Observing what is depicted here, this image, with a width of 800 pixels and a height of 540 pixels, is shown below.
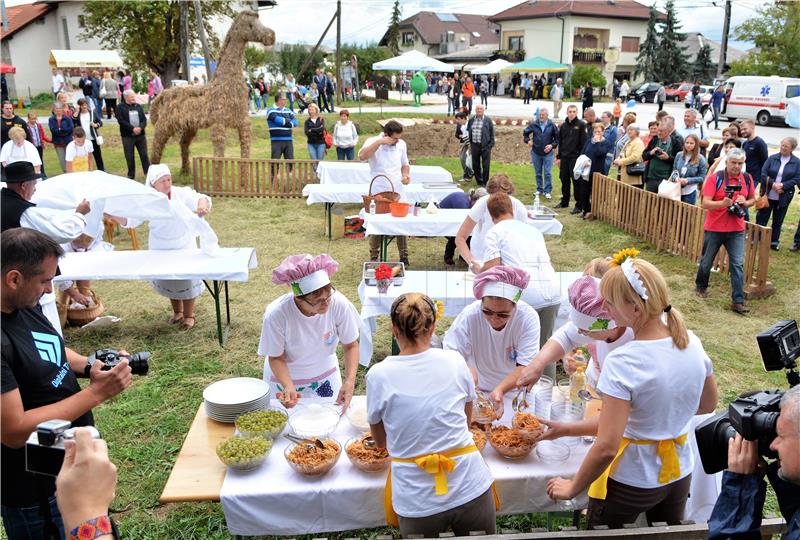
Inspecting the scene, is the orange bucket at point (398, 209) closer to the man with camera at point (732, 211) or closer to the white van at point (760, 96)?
the man with camera at point (732, 211)

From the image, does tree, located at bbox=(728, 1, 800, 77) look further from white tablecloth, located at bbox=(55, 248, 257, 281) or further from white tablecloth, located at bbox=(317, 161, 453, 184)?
white tablecloth, located at bbox=(55, 248, 257, 281)

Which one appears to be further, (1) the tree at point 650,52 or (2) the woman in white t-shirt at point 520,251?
(1) the tree at point 650,52

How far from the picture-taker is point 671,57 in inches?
1987

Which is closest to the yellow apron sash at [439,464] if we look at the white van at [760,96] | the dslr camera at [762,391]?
the dslr camera at [762,391]

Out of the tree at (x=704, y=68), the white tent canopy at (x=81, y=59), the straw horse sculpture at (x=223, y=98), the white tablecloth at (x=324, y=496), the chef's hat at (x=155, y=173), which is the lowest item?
the white tablecloth at (x=324, y=496)

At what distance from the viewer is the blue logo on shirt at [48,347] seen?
7.77 ft

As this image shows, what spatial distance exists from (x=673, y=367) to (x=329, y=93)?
2484cm

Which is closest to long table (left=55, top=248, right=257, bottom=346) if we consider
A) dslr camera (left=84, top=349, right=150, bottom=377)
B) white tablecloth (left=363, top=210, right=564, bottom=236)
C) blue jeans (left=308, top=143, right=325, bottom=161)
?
white tablecloth (left=363, top=210, right=564, bottom=236)

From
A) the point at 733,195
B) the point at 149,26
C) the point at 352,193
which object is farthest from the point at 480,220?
the point at 149,26

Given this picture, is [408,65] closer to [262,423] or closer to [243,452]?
[262,423]

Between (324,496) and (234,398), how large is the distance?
87 centimetres

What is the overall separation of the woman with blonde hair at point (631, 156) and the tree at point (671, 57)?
150 ft

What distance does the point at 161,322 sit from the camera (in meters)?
6.88

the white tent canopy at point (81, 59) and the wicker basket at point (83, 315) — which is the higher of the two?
the white tent canopy at point (81, 59)
